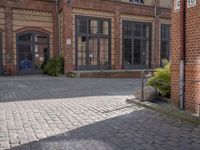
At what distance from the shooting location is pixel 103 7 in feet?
67.9

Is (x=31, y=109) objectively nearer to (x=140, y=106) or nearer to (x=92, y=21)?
(x=140, y=106)

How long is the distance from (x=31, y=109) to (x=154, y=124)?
342cm

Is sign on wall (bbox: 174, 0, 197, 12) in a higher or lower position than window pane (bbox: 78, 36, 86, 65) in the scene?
higher

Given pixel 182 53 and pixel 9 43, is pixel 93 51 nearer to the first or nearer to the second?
pixel 9 43

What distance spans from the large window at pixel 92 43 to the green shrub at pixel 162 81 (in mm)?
10937

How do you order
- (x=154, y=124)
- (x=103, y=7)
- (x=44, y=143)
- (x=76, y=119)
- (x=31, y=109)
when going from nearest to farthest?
(x=44, y=143) → (x=154, y=124) → (x=76, y=119) → (x=31, y=109) → (x=103, y=7)

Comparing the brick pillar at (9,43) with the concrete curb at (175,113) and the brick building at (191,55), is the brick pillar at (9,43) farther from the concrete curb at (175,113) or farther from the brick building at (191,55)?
the brick building at (191,55)

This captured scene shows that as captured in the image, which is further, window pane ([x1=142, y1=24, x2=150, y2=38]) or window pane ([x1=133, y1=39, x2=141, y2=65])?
window pane ([x1=142, y1=24, x2=150, y2=38])

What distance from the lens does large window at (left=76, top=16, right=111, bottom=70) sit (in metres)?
20.0

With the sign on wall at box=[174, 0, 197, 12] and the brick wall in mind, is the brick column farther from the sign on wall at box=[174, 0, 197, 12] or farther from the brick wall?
the sign on wall at box=[174, 0, 197, 12]

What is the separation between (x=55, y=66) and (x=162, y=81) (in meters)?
11.4

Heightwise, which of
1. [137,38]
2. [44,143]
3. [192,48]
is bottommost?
[44,143]

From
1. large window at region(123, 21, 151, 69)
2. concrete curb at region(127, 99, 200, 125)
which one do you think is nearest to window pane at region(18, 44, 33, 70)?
large window at region(123, 21, 151, 69)

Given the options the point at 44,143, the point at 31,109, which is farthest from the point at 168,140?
the point at 31,109
